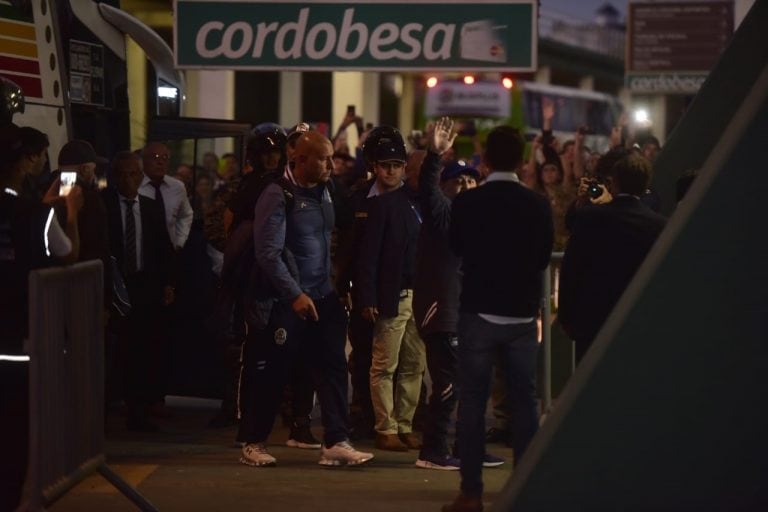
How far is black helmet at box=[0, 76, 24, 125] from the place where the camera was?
9.93m

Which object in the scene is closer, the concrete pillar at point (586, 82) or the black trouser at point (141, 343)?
the black trouser at point (141, 343)

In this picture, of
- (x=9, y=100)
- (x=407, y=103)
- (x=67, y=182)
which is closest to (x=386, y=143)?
(x=9, y=100)

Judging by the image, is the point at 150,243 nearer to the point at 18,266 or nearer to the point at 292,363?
the point at 292,363

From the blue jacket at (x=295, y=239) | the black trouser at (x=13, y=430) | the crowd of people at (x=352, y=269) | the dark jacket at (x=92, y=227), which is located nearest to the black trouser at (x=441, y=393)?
the crowd of people at (x=352, y=269)

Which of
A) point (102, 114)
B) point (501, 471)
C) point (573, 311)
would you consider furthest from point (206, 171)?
point (573, 311)

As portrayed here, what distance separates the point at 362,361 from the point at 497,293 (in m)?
3.13

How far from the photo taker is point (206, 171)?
67.7 ft

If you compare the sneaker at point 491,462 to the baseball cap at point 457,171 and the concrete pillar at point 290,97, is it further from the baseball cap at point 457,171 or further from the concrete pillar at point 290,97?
the concrete pillar at point 290,97

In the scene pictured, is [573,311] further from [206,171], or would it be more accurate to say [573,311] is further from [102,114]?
[206,171]

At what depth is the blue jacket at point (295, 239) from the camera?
Result: 969 centimetres

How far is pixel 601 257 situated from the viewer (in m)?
8.23

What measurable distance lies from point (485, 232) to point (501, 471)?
2.34 metres

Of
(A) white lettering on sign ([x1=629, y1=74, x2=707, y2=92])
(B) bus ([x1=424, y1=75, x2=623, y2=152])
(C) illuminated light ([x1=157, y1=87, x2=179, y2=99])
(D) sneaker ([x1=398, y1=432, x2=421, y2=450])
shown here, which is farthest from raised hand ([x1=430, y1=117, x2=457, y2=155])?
(B) bus ([x1=424, y1=75, x2=623, y2=152])

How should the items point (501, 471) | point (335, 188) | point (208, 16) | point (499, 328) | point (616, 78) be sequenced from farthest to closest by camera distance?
point (616, 78), point (208, 16), point (335, 188), point (501, 471), point (499, 328)
